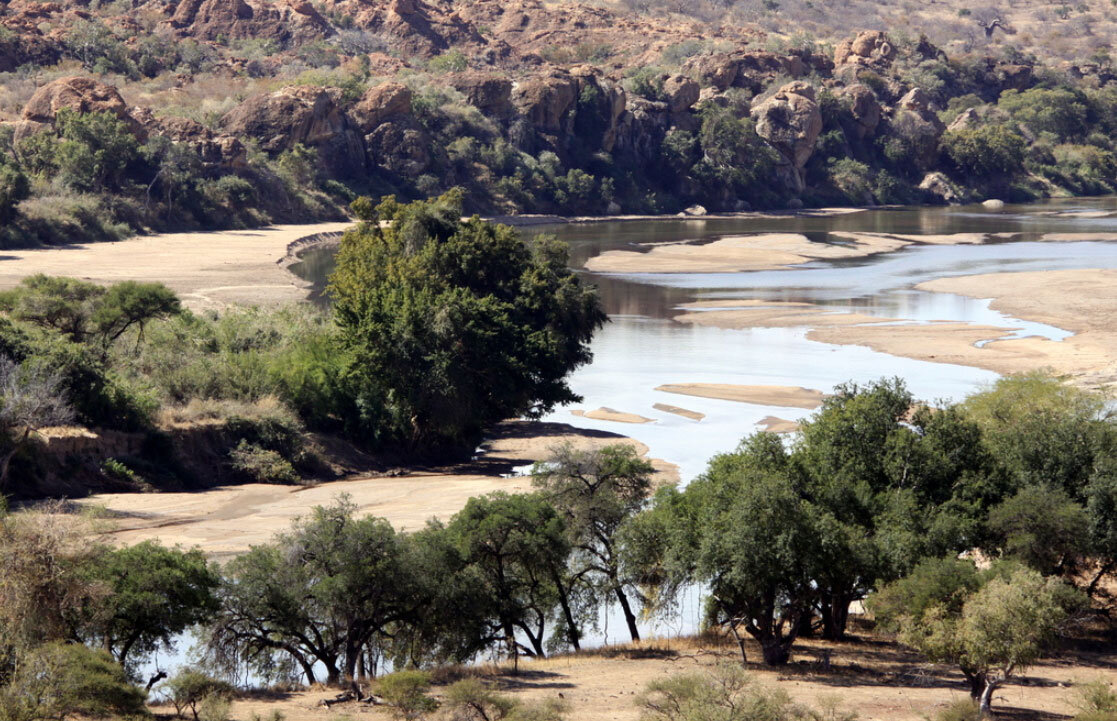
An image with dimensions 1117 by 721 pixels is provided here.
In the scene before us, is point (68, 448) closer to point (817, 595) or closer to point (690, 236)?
point (817, 595)

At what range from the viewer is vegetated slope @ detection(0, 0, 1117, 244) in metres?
98.3

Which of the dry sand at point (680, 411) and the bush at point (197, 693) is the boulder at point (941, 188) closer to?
the dry sand at point (680, 411)

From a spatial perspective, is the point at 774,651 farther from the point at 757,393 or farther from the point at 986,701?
the point at 757,393

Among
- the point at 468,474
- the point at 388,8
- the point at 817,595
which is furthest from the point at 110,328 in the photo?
the point at 388,8

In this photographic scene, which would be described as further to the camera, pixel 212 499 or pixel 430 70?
pixel 430 70

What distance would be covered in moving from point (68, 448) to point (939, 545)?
852 inches

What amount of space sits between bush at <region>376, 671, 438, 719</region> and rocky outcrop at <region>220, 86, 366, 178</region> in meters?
97.9

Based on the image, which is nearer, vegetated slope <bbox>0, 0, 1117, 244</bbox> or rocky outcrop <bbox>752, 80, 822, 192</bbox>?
vegetated slope <bbox>0, 0, 1117, 244</bbox>

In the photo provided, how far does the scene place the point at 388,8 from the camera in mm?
174375

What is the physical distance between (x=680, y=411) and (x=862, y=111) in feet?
387

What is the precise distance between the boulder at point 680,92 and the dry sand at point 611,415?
101 m

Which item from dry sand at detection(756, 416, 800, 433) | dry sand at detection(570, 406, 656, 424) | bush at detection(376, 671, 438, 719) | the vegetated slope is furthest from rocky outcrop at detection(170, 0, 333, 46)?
bush at detection(376, 671, 438, 719)

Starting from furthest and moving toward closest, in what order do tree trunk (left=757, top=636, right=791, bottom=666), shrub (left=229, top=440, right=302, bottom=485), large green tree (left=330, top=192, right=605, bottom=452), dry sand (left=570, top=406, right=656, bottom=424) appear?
dry sand (left=570, top=406, right=656, bottom=424)
large green tree (left=330, top=192, right=605, bottom=452)
shrub (left=229, top=440, right=302, bottom=485)
tree trunk (left=757, top=636, right=791, bottom=666)

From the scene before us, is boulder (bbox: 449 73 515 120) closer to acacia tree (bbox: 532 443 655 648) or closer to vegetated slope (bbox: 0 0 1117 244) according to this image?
vegetated slope (bbox: 0 0 1117 244)
